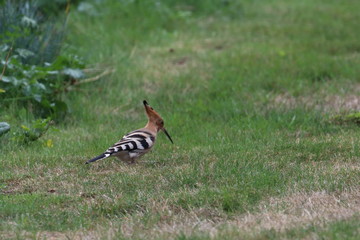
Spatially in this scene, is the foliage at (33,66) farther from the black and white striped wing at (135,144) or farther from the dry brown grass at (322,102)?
the dry brown grass at (322,102)

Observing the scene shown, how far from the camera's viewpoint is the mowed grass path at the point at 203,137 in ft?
16.1

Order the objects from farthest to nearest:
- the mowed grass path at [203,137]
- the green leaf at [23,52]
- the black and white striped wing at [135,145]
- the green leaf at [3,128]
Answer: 1. the green leaf at [23,52]
2. the green leaf at [3,128]
3. the black and white striped wing at [135,145]
4. the mowed grass path at [203,137]

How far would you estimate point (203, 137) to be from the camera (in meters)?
7.53

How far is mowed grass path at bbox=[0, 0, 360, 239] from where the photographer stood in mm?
4902

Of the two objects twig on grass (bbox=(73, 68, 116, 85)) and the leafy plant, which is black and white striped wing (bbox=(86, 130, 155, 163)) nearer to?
the leafy plant

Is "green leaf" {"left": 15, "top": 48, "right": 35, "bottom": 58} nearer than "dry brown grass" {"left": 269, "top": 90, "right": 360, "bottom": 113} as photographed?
Yes

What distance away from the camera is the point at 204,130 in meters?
7.85

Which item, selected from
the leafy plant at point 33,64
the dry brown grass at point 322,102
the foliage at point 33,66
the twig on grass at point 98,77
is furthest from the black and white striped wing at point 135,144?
the twig on grass at point 98,77

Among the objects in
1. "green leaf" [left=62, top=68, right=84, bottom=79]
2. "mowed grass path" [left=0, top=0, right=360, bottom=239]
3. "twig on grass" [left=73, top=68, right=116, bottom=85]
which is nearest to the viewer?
"mowed grass path" [left=0, top=0, right=360, bottom=239]

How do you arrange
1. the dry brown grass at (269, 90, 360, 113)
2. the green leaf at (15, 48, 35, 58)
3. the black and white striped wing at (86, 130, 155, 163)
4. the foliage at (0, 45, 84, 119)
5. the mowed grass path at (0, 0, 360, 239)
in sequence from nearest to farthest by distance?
the mowed grass path at (0, 0, 360, 239)
the black and white striped wing at (86, 130, 155, 163)
the foliage at (0, 45, 84, 119)
the green leaf at (15, 48, 35, 58)
the dry brown grass at (269, 90, 360, 113)

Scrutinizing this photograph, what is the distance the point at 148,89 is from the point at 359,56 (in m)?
3.45

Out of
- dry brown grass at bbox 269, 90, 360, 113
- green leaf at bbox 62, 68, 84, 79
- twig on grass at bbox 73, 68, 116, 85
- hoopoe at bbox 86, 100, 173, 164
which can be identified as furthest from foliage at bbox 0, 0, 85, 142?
dry brown grass at bbox 269, 90, 360, 113

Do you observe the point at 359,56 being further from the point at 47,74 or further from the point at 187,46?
the point at 47,74

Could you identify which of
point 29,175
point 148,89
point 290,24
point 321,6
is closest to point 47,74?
point 148,89
